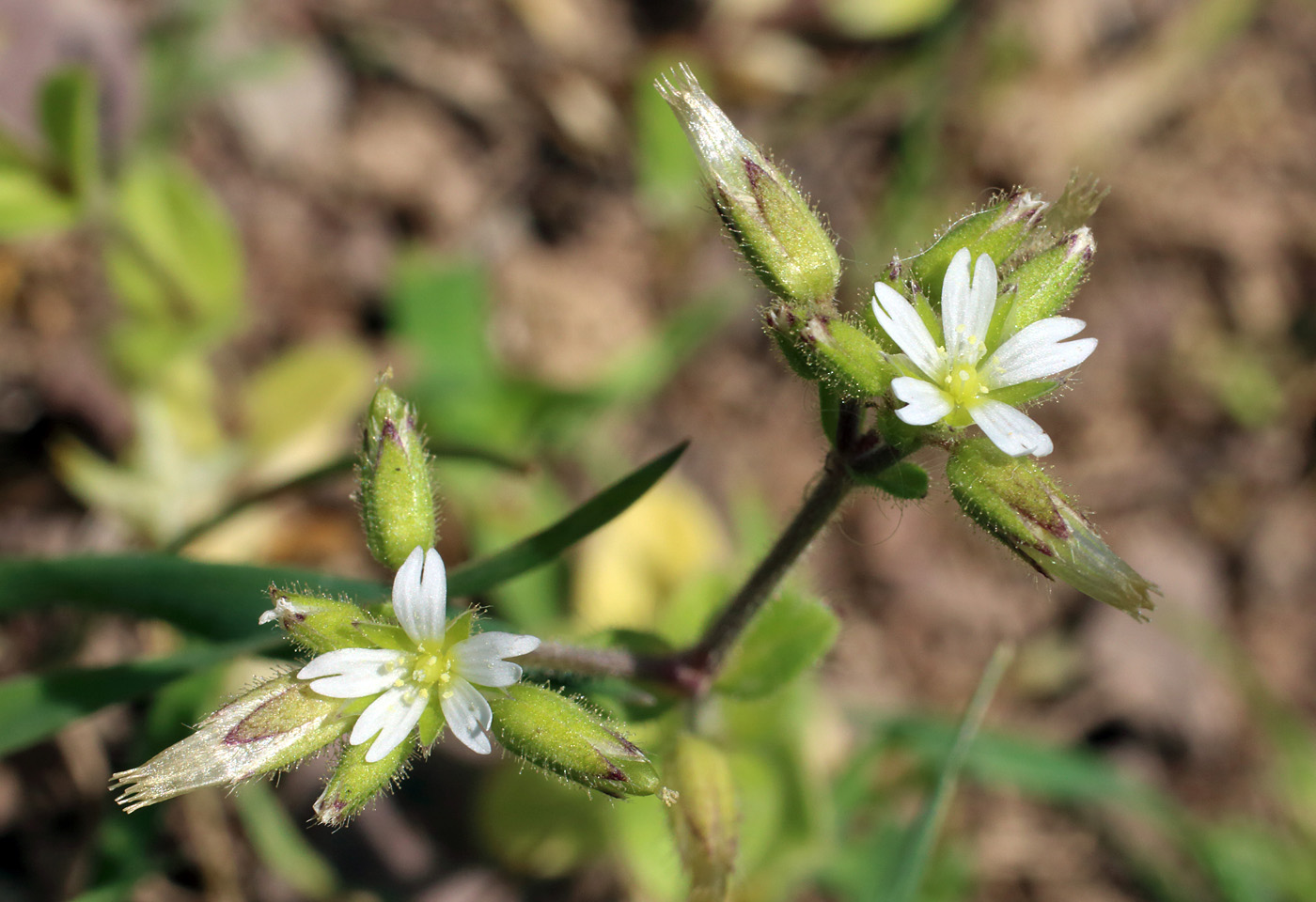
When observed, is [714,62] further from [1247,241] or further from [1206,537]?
[1206,537]

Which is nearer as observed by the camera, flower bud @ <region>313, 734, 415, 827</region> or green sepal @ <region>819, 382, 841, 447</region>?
flower bud @ <region>313, 734, 415, 827</region>

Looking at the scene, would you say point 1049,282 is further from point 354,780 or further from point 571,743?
point 354,780

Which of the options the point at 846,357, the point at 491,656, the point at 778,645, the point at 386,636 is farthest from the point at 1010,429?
the point at 386,636

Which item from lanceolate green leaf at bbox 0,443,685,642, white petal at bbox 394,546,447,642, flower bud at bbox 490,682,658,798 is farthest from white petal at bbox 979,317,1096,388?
white petal at bbox 394,546,447,642

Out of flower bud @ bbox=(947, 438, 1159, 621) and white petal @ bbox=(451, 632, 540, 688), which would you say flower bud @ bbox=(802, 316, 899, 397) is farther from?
white petal @ bbox=(451, 632, 540, 688)

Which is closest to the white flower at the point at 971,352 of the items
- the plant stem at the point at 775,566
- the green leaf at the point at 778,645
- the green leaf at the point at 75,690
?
the plant stem at the point at 775,566

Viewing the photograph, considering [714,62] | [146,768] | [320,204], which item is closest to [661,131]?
[714,62]

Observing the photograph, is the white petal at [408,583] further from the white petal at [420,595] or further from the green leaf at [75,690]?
the green leaf at [75,690]
